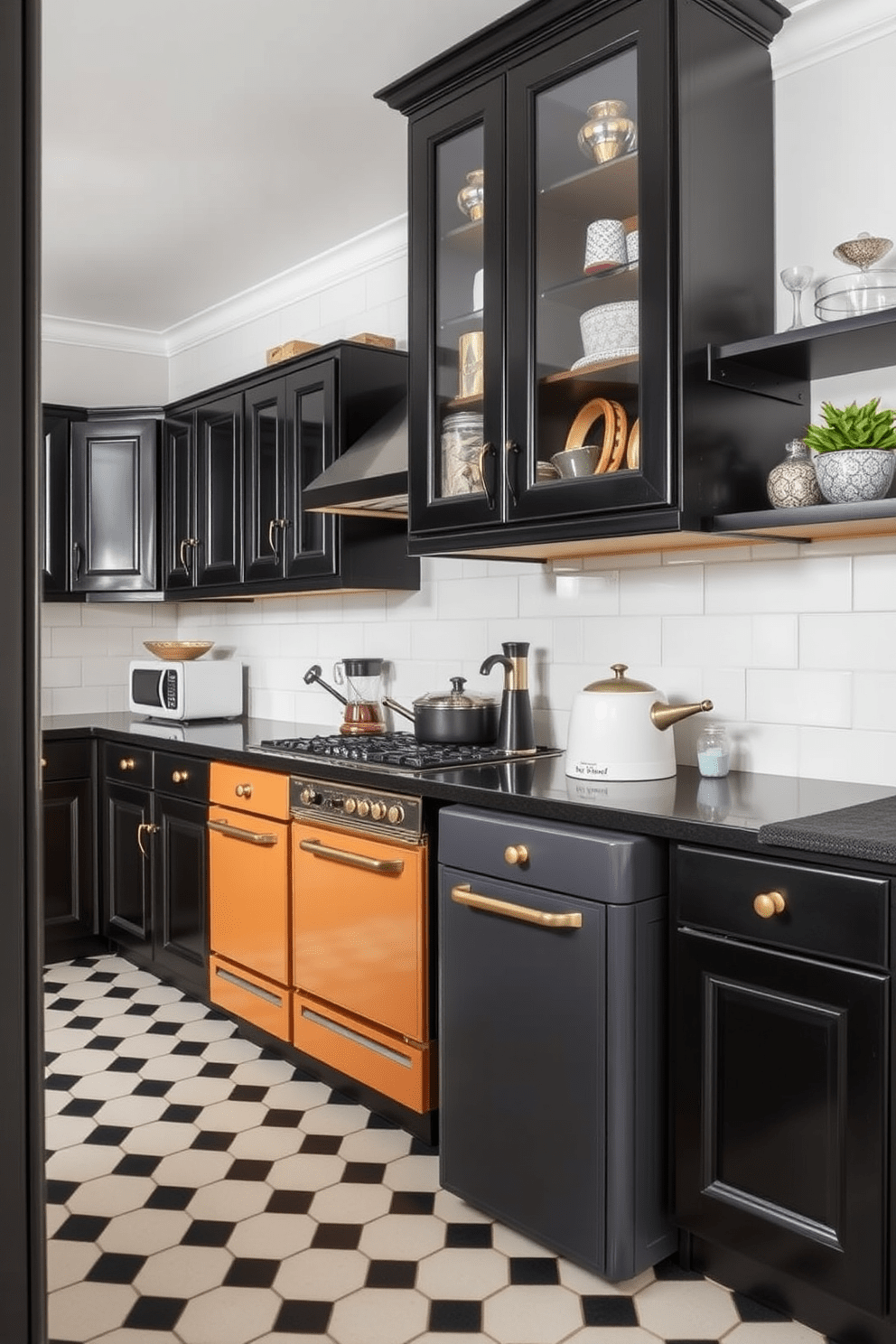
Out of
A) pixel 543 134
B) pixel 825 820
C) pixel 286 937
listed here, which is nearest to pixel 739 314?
pixel 543 134

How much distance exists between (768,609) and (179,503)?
2.64 metres

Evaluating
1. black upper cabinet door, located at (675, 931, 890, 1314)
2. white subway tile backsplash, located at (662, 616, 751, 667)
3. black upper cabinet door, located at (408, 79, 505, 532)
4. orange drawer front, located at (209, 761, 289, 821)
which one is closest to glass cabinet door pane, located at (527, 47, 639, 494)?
black upper cabinet door, located at (408, 79, 505, 532)

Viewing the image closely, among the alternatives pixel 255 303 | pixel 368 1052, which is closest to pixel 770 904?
pixel 368 1052

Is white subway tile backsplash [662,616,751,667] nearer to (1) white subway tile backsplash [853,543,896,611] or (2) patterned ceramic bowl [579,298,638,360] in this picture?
(1) white subway tile backsplash [853,543,896,611]

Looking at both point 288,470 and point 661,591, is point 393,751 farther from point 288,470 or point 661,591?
point 288,470

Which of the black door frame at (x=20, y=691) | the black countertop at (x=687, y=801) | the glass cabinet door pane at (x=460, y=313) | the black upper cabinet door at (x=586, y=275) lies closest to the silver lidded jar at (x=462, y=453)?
the glass cabinet door pane at (x=460, y=313)

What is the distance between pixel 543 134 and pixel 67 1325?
2582 mm

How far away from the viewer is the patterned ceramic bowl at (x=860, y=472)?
2.03 m

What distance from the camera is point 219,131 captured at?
297 centimetres

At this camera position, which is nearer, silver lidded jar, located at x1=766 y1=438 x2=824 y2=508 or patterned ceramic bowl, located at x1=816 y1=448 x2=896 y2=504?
patterned ceramic bowl, located at x1=816 y1=448 x2=896 y2=504

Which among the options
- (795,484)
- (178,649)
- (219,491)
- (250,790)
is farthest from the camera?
(178,649)

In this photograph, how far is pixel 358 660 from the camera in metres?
3.52

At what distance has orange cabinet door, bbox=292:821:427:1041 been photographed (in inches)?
98.9

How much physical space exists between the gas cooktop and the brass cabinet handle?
71 cm
